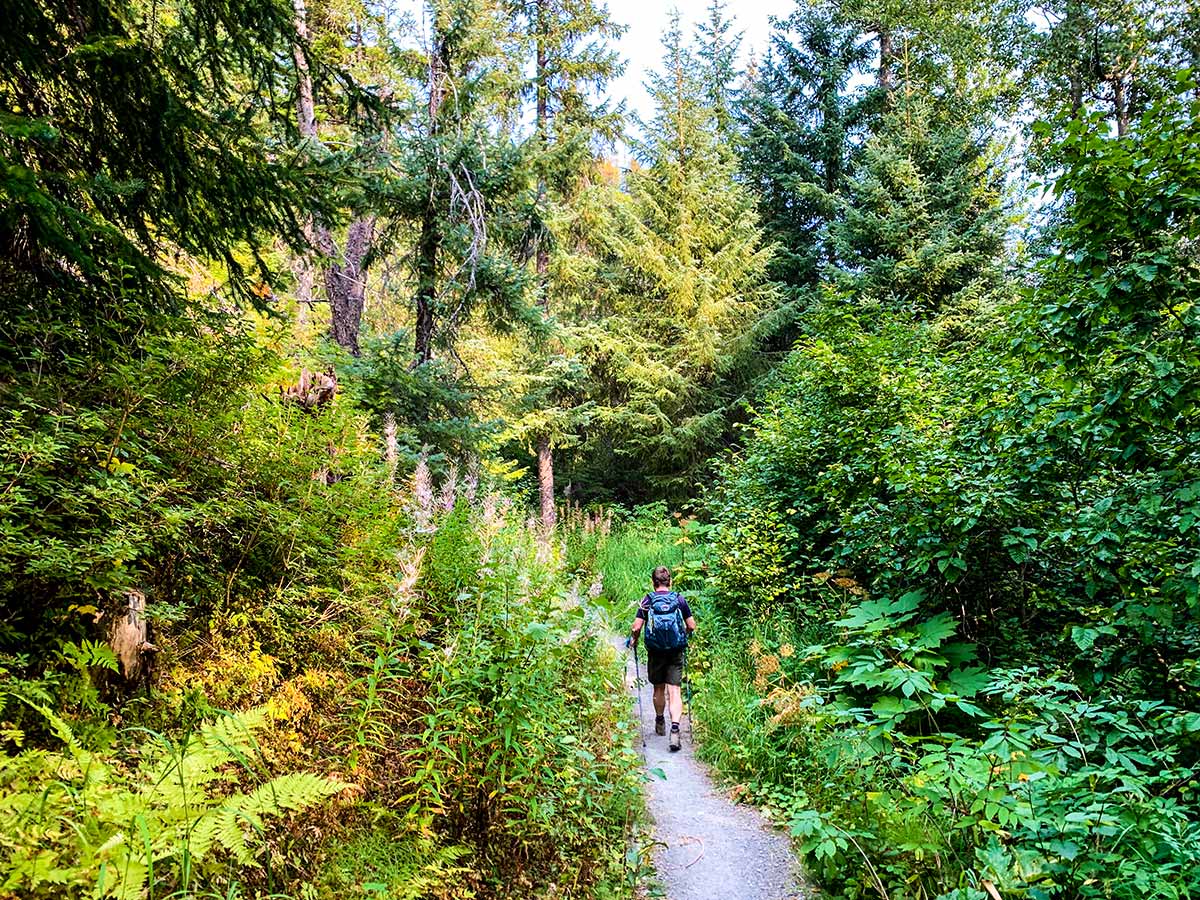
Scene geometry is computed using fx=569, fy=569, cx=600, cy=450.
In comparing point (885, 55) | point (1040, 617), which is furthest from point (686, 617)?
point (885, 55)

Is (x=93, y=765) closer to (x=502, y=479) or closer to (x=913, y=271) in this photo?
(x=502, y=479)

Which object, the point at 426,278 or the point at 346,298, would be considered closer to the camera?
the point at 346,298

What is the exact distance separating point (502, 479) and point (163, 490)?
6228mm

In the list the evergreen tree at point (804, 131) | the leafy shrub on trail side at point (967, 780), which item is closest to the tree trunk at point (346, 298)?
the leafy shrub on trail side at point (967, 780)

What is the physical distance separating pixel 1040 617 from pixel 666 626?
10.7ft

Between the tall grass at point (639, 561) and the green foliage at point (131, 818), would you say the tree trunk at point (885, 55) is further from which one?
the green foliage at point (131, 818)

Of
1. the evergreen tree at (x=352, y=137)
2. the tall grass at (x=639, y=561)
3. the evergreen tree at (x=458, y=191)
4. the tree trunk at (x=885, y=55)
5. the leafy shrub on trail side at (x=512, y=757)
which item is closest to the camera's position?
the leafy shrub on trail side at (x=512, y=757)

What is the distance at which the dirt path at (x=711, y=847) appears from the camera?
3525 millimetres

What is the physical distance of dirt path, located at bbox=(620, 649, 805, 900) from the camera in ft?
11.6

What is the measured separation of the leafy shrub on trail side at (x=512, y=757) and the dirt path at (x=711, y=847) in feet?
1.24

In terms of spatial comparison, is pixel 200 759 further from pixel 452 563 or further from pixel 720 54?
pixel 720 54

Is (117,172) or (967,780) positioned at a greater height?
(117,172)

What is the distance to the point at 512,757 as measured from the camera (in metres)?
3.20

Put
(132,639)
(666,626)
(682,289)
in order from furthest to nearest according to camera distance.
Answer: (682,289)
(666,626)
(132,639)
